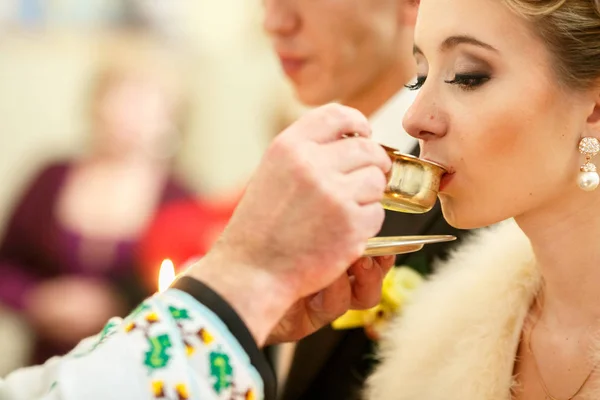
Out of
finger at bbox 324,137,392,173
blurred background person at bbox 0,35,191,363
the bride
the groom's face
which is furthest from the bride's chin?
blurred background person at bbox 0,35,191,363

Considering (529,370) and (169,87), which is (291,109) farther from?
(529,370)

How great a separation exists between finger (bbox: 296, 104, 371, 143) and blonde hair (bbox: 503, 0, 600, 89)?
0.93 ft

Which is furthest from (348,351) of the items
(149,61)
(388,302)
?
(149,61)

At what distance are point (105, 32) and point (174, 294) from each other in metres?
2.97

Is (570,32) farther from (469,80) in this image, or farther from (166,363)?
(166,363)

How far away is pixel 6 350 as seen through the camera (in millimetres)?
3377

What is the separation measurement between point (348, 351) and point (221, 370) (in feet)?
2.10

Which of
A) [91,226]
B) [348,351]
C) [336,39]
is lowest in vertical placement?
[91,226]

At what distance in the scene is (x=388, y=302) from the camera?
1.30m

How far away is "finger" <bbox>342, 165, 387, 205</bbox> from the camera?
0.82 metres

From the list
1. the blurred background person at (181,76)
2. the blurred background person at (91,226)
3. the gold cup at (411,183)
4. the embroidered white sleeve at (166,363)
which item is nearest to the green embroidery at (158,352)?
the embroidered white sleeve at (166,363)

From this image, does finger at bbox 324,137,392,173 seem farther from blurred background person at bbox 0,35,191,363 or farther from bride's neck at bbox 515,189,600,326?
blurred background person at bbox 0,35,191,363

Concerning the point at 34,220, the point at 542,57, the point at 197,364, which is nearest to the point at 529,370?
the point at 542,57

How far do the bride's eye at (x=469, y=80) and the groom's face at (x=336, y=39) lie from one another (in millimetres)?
544
